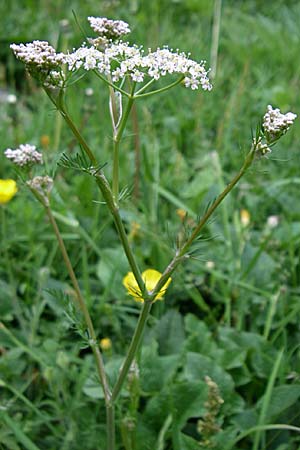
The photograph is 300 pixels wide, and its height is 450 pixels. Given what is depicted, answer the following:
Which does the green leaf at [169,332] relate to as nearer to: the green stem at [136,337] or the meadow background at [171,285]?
the meadow background at [171,285]

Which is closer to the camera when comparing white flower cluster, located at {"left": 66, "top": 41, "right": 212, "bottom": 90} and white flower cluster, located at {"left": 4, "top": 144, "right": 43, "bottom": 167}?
white flower cluster, located at {"left": 66, "top": 41, "right": 212, "bottom": 90}

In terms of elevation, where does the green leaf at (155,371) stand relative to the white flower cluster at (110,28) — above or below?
below

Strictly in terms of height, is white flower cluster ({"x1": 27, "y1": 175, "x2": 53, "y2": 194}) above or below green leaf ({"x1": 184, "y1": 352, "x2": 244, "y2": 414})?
above

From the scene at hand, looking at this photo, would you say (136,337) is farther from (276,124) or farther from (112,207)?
(276,124)

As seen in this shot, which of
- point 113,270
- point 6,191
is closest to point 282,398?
point 113,270

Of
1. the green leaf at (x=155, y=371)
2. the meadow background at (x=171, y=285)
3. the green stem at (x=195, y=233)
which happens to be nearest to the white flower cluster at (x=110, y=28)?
the meadow background at (x=171, y=285)

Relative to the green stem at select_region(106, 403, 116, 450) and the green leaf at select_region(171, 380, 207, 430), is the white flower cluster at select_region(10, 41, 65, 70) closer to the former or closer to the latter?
the green stem at select_region(106, 403, 116, 450)

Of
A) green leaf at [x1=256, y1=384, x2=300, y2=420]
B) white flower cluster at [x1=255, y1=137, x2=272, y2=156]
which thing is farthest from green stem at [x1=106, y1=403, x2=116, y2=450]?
white flower cluster at [x1=255, y1=137, x2=272, y2=156]
